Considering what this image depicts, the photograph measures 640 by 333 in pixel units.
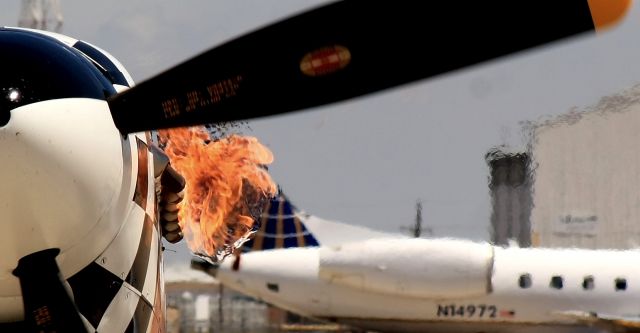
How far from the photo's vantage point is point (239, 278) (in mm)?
37312

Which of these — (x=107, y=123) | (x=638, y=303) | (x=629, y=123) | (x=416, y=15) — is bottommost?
(x=638, y=303)

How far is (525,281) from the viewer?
115 feet

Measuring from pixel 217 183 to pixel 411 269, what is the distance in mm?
27173

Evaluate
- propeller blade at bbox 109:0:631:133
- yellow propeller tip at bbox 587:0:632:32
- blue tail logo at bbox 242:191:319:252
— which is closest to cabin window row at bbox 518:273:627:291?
blue tail logo at bbox 242:191:319:252

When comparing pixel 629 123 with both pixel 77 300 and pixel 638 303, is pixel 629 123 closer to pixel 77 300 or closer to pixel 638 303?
pixel 638 303

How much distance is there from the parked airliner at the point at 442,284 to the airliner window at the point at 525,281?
0.10 feet

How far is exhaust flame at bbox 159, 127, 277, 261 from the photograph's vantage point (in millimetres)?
8438

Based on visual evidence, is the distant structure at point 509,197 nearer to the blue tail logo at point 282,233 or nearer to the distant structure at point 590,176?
the distant structure at point 590,176

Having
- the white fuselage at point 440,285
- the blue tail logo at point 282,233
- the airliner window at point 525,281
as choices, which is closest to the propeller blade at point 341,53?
the white fuselage at point 440,285

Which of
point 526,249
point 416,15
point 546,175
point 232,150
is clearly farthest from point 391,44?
point 526,249

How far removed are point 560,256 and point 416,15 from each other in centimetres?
3052

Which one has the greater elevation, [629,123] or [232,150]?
[629,123]

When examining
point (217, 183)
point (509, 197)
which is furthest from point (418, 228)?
point (217, 183)

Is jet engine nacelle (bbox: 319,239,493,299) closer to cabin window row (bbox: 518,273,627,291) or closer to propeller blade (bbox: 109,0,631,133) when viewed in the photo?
cabin window row (bbox: 518,273,627,291)
